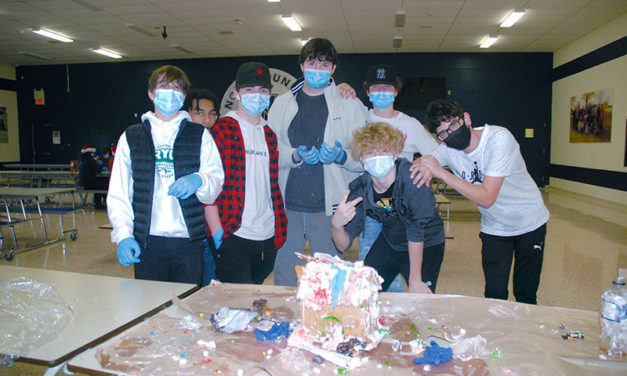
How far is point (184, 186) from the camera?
1.70 m

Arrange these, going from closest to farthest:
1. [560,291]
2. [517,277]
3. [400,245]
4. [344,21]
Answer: [400,245], [517,277], [560,291], [344,21]

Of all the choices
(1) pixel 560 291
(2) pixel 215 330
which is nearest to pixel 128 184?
(2) pixel 215 330

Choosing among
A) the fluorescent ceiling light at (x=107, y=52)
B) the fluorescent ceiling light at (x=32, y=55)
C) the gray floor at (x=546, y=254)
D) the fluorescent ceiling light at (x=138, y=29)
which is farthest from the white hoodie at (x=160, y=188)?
the fluorescent ceiling light at (x=32, y=55)

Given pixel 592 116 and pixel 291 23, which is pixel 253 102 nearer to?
pixel 291 23

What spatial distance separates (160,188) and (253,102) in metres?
0.67

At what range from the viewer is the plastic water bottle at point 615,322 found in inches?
46.5

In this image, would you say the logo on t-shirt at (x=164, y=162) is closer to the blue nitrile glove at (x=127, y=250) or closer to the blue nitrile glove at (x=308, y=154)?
the blue nitrile glove at (x=127, y=250)

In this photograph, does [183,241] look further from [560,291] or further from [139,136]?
[560,291]

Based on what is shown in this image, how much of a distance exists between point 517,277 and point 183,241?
5.51 ft

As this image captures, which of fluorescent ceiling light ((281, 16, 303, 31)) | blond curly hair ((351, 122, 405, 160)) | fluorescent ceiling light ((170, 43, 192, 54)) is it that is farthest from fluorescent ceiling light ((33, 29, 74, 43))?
blond curly hair ((351, 122, 405, 160))

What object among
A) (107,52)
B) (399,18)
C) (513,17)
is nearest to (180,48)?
(107,52)

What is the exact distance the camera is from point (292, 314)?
1.44 metres

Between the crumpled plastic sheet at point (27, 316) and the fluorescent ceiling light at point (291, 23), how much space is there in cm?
757

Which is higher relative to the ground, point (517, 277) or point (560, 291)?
point (517, 277)
